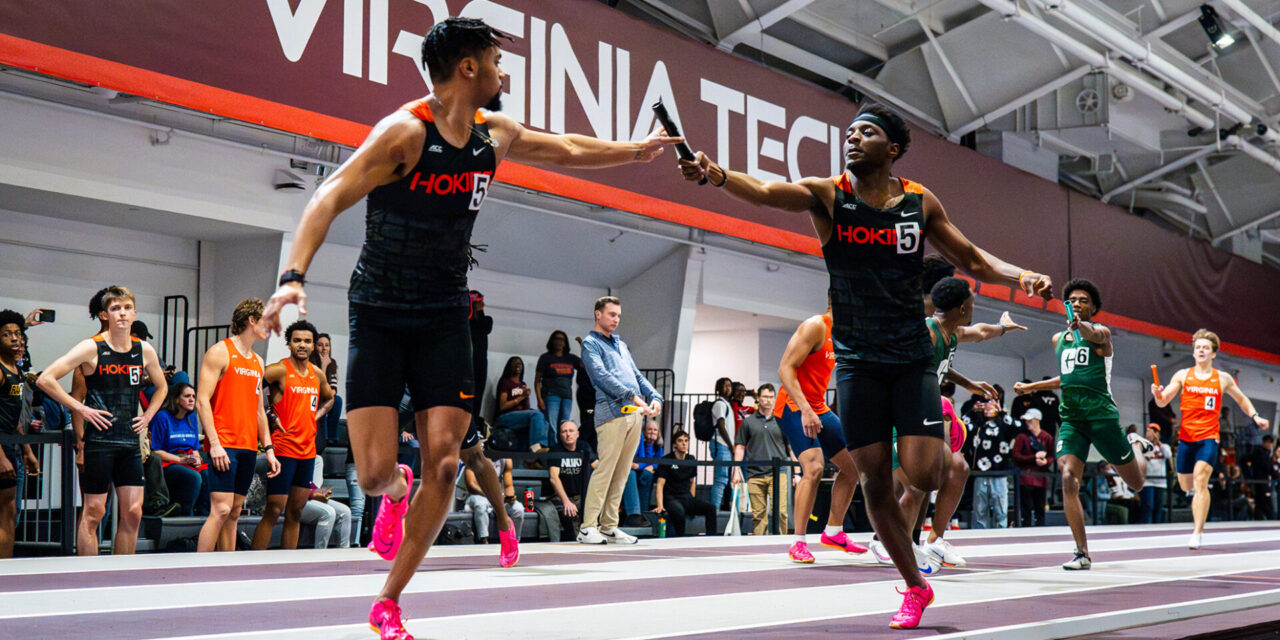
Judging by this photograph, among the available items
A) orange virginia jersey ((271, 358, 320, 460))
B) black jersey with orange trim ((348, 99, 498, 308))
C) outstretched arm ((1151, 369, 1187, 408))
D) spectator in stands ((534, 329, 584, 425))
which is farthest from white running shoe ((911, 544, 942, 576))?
spectator in stands ((534, 329, 584, 425))

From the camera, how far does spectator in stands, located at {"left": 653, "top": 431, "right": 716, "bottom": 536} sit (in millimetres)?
11414

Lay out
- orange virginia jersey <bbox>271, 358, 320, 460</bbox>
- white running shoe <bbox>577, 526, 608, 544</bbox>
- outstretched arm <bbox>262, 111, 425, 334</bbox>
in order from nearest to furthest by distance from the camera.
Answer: outstretched arm <bbox>262, 111, 425, 334</bbox> → orange virginia jersey <bbox>271, 358, 320, 460</bbox> → white running shoe <bbox>577, 526, 608, 544</bbox>

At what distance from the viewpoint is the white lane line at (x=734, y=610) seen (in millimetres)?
3484

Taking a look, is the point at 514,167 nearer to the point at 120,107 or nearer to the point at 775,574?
the point at 120,107

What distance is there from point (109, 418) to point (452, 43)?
14.8ft

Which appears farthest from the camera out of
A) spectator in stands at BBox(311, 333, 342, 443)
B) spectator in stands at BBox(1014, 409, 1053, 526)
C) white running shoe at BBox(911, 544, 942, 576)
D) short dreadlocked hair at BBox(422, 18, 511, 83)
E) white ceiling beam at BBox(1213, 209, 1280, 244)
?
white ceiling beam at BBox(1213, 209, 1280, 244)

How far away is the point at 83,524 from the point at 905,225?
536cm

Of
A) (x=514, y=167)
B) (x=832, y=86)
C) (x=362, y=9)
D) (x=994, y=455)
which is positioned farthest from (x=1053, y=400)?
(x=362, y=9)

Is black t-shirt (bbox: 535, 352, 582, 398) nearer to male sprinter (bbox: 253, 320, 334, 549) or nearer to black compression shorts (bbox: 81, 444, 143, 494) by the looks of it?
male sprinter (bbox: 253, 320, 334, 549)

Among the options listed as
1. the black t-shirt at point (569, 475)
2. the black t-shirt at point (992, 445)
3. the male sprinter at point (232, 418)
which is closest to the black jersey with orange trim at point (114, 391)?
the male sprinter at point (232, 418)

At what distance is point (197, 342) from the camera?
1052 centimetres

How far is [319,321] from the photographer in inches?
466

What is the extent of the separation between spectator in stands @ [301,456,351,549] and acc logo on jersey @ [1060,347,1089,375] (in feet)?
17.0

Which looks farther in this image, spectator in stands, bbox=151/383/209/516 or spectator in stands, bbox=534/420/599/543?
spectator in stands, bbox=534/420/599/543
